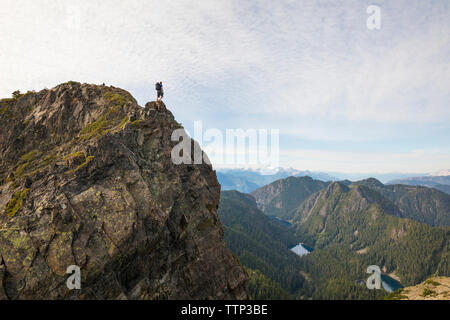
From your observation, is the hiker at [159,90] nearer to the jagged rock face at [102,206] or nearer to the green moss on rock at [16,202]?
the jagged rock face at [102,206]

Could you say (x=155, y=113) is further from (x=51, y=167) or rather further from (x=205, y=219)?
(x=205, y=219)

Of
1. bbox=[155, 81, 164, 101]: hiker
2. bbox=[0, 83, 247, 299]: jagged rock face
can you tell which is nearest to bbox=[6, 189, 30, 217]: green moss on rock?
bbox=[0, 83, 247, 299]: jagged rock face

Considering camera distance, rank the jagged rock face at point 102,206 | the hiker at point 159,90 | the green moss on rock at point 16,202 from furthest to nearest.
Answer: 1. the hiker at point 159,90
2. the green moss on rock at point 16,202
3. the jagged rock face at point 102,206

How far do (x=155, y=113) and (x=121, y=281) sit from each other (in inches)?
1024

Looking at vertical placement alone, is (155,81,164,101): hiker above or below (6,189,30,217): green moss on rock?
above

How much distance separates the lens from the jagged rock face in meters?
22.0

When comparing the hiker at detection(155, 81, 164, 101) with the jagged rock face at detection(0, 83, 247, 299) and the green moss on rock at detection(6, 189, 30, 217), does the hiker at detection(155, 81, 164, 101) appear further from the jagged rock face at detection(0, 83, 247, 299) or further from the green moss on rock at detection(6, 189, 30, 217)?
the green moss on rock at detection(6, 189, 30, 217)

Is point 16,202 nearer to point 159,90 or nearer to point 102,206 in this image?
point 102,206

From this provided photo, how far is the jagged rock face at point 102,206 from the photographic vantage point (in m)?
22.0

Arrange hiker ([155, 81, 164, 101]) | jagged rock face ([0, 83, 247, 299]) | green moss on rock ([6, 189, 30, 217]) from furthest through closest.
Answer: hiker ([155, 81, 164, 101]), green moss on rock ([6, 189, 30, 217]), jagged rock face ([0, 83, 247, 299])

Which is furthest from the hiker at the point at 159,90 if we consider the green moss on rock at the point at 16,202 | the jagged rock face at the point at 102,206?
the green moss on rock at the point at 16,202

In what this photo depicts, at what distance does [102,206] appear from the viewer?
24828 mm

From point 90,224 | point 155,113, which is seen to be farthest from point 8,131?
point 90,224
